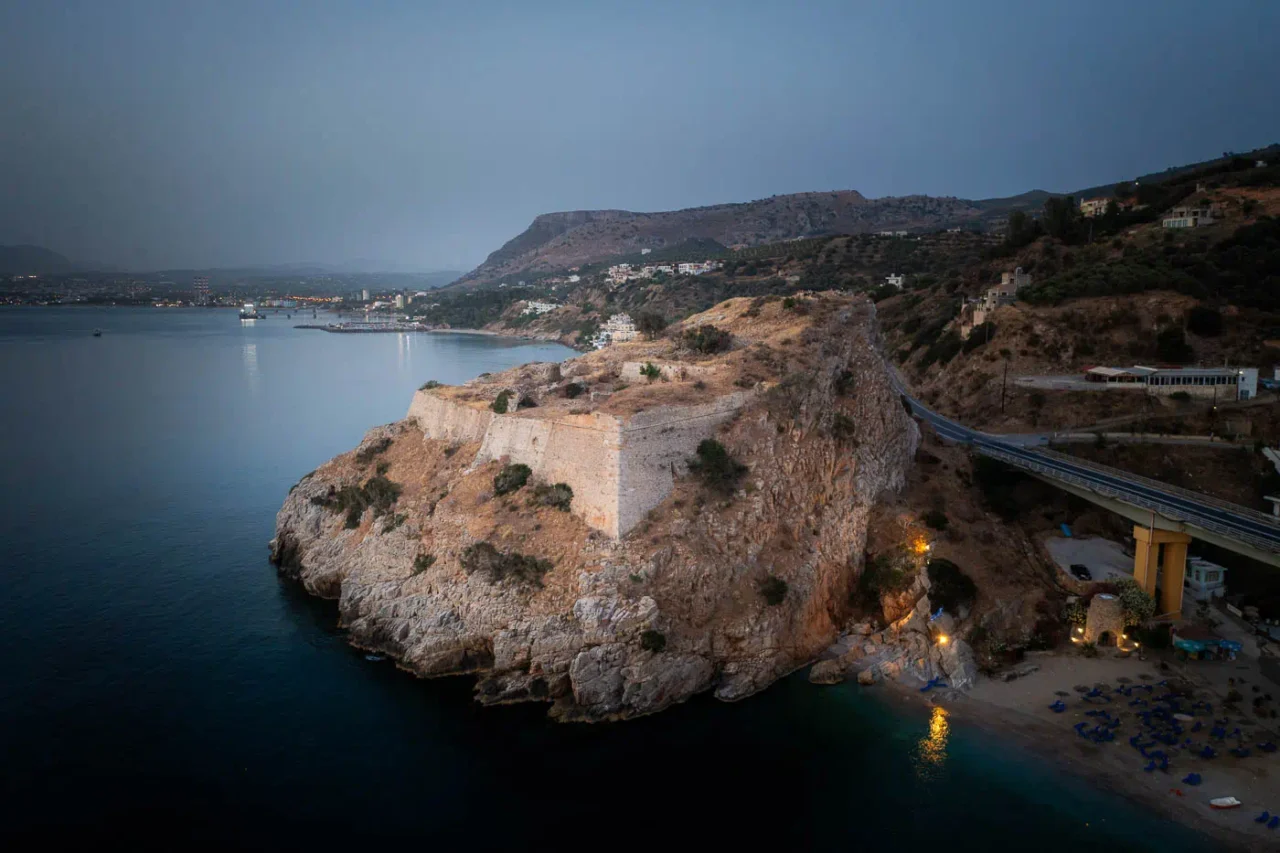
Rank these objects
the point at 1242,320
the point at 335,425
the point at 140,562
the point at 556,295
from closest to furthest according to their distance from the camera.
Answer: the point at 140,562 → the point at 1242,320 → the point at 335,425 → the point at 556,295

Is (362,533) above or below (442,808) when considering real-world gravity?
above

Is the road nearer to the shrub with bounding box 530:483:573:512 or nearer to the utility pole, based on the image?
the utility pole

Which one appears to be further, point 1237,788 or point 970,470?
point 970,470

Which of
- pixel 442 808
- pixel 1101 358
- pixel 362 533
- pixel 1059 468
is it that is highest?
pixel 1101 358

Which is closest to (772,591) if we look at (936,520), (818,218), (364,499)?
(936,520)

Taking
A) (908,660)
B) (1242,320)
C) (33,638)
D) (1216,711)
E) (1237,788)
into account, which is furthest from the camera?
(1242,320)

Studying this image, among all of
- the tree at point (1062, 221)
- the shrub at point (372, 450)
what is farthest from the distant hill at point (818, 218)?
the shrub at point (372, 450)

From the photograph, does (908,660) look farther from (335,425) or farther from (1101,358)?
(335,425)

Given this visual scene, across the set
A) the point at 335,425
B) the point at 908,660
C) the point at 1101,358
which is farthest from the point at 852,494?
the point at 335,425
